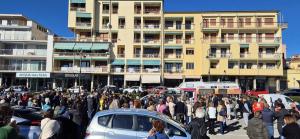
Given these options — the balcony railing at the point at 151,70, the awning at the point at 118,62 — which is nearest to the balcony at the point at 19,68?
the awning at the point at 118,62

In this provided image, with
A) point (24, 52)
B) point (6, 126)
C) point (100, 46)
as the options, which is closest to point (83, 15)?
point (100, 46)

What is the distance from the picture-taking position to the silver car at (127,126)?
888cm

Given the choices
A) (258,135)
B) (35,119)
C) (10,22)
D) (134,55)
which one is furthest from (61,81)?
(258,135)

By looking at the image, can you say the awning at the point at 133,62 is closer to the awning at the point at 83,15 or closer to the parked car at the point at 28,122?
the awning at the point at 83,15

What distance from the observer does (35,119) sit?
1122 centimetres

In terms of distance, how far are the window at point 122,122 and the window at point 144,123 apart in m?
0.22

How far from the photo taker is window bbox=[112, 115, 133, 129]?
9.04 meters

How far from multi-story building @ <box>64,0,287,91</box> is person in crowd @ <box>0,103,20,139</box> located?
167 ft

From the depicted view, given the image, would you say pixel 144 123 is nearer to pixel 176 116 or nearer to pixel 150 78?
pixel 176 116

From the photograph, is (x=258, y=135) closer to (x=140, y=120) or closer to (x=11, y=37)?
(x=140, y=120)

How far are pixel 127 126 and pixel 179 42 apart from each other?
51659 mm

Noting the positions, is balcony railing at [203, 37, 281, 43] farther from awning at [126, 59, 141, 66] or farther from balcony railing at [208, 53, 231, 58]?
awning at [126, 59, 141, 66]

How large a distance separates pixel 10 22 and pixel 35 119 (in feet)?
200

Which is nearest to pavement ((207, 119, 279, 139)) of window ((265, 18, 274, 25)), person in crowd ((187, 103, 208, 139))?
person in crowd ((187, 103, 208, 139))
